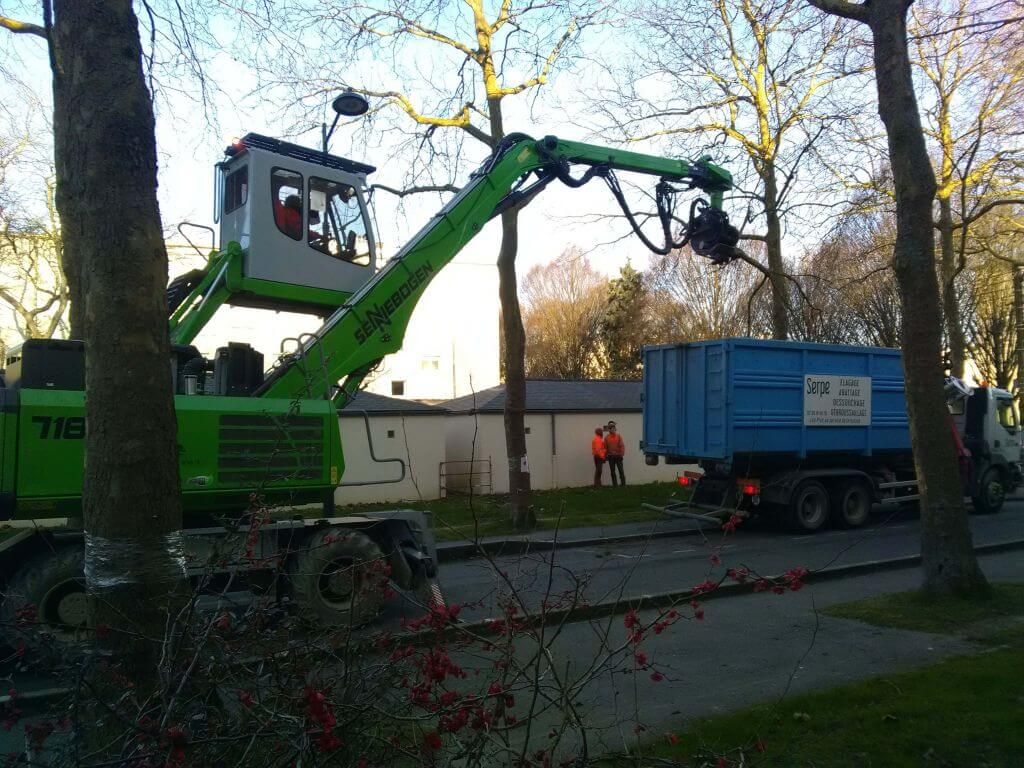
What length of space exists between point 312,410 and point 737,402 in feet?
28.1

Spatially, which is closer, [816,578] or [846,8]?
[846,8]

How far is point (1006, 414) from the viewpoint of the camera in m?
18.1

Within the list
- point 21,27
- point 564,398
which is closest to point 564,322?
point 564,398

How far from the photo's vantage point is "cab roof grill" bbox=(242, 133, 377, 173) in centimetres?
855

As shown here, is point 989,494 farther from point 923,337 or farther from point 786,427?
point 923,337

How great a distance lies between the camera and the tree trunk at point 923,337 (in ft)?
26.3

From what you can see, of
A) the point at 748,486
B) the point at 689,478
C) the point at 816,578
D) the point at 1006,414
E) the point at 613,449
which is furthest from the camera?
the point at 613,449

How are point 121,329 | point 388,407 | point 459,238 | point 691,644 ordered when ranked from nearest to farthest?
1. point 121,329
2. point 691,644
3. point 459,238
4. point 388,407

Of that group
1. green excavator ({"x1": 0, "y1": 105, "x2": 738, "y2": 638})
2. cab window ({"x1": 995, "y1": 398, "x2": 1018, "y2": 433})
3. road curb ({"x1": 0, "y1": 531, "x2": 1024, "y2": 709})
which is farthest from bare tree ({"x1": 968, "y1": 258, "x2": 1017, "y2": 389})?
green excavator ({"x1": 0, "y1": 105, "x2": 738, "y2": 638})

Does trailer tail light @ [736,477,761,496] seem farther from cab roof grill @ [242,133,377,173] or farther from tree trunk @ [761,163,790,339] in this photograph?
cab roof grill @ [242,133,377,173]

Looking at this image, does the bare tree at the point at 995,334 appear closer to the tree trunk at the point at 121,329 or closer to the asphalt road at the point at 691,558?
the asphalt road at the point at 691,558

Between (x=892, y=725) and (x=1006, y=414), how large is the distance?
15.5 meters

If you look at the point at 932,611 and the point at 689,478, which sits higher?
the point at 689,478

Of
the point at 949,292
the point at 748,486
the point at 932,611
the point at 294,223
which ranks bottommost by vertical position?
the point at 932,611
